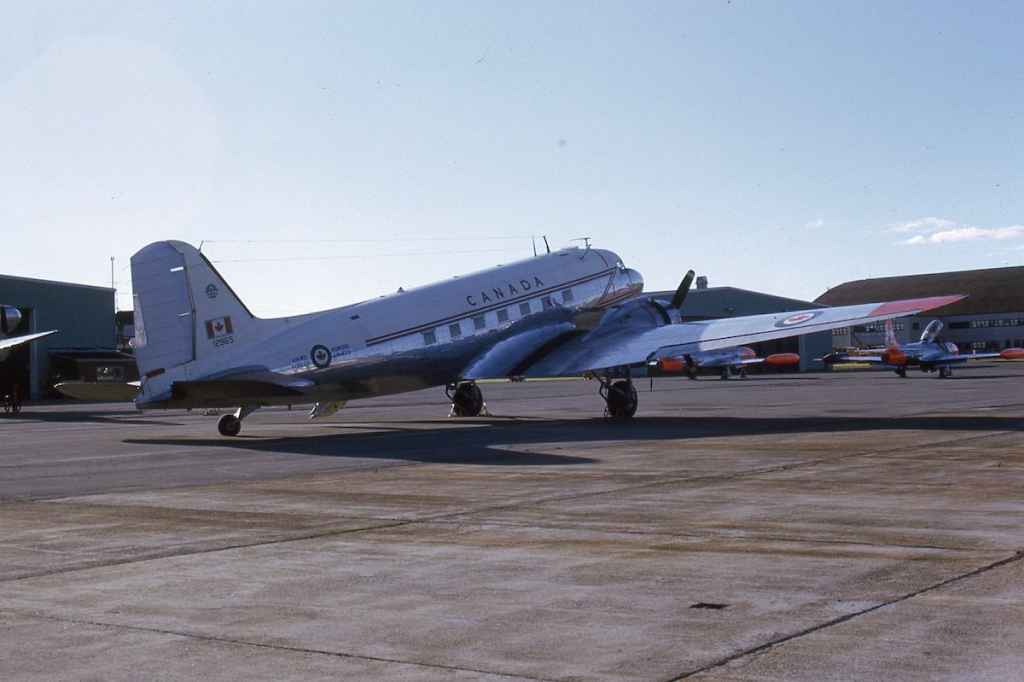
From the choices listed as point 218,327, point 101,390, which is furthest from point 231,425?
point 218,327

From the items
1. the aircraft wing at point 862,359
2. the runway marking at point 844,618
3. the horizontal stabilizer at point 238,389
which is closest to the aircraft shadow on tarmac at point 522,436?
the horizontal stabilizer at point 238,389

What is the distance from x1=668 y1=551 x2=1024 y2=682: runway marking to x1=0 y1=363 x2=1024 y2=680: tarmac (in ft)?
0.10

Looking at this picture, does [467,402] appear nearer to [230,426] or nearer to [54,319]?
[230,426]

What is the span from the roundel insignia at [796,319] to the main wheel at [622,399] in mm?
5036

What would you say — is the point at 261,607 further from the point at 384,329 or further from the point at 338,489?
the point at 384,329

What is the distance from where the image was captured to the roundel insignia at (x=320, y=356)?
2973 centimetres

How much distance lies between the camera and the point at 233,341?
96.5 ft

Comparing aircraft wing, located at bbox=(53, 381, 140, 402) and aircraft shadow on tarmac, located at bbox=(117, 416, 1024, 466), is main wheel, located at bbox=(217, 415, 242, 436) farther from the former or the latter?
aircraft wing, located at bbox=(53, 381, 140, 402)

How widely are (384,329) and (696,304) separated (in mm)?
91849

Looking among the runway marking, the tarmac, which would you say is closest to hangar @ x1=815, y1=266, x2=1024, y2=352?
the tarmac

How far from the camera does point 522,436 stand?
29.2 m

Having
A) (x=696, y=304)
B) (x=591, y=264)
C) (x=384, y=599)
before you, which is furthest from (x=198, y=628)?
(x=696, y=304)

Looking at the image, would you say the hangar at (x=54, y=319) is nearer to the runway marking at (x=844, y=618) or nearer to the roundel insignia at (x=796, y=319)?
the roundel insignia at (x=796, y=319)

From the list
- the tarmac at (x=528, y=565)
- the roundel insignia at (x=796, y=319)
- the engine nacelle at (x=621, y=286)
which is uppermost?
the engine nacelle at (x=621, y=286)
